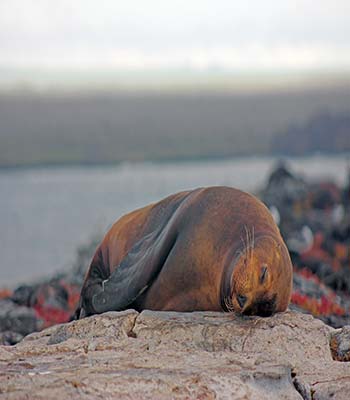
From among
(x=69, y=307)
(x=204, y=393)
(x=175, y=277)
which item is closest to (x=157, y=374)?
(x=204, y=393)

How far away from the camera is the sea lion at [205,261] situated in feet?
20.2

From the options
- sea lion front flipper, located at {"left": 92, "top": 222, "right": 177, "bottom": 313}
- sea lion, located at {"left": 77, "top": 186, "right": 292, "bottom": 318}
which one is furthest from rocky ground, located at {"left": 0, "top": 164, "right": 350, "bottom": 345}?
sea lion, located at {"left": 77, "top": 186, "right": 292, "bottom": 318}

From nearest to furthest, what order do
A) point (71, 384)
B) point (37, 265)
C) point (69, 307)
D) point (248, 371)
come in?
point (71, 384)
point (248, 371)
point (69, 307)
point (37, 265)

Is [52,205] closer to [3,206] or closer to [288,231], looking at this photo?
[3,206]

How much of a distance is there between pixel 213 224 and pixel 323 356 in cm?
133

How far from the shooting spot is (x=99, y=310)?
7.54 meters

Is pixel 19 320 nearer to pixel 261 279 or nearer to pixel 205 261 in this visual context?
pixel 205 261

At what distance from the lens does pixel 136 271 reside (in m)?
7.16

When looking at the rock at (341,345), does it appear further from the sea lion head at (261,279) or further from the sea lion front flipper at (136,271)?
the sea lion front flipper at (136,271)

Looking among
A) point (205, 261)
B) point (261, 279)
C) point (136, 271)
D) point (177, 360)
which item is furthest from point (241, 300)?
point (136, 271)

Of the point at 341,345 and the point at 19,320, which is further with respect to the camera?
the point at 19,320

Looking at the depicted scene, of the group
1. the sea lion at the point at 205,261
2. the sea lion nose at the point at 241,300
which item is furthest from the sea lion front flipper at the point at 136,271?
the sea lion nose at the point at 241,300

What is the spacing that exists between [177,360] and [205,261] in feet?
4.39

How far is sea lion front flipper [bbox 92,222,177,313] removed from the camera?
7.01 metres
